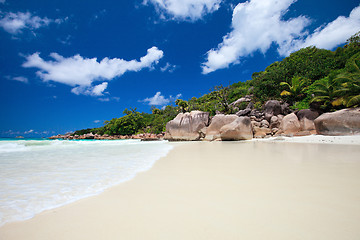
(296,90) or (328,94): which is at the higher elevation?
(296,90)

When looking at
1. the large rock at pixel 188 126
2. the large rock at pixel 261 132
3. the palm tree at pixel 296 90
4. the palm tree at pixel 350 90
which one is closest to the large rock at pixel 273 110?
the large rock at pixel 261 132

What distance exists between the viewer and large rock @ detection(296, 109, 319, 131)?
472 inches

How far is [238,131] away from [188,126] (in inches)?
238

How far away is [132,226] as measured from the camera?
1145mm

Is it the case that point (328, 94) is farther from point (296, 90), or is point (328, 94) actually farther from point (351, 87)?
point (296, 90)

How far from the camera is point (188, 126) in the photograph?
17688 millimetres

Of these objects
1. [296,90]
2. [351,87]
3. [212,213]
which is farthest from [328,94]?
[212,213]

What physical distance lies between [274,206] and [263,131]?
15.4 metres

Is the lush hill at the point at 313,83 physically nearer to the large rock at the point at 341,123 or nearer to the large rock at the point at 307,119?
the large rock at the point at 307,119

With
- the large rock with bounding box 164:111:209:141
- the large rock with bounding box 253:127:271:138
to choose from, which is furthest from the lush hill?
the large rock with bounding box 164:111:209:141

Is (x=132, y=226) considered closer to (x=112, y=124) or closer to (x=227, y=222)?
(x=227, y=222)

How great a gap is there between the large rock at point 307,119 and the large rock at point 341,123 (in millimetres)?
2306

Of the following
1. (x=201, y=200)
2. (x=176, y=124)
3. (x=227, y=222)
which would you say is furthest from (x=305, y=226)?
(x=176, y=124)

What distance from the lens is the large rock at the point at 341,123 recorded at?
8.55 meters
